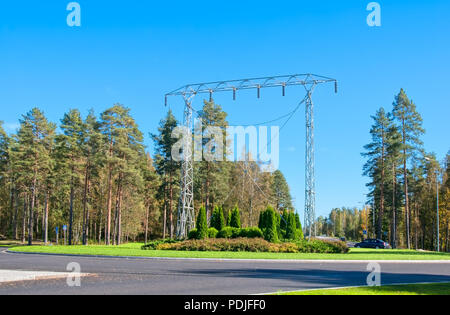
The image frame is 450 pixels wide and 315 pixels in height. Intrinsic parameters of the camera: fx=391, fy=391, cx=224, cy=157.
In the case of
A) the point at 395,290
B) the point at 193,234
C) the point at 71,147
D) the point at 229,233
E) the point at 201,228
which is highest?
the point at 71,147

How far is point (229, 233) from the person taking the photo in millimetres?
33812

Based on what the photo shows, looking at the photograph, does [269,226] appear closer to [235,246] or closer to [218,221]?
Answer: [235,246]

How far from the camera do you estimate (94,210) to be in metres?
66.1

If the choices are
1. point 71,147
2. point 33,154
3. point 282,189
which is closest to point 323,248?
point 71,147

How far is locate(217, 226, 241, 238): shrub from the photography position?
33750 millimetres

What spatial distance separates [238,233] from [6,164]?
45740mm

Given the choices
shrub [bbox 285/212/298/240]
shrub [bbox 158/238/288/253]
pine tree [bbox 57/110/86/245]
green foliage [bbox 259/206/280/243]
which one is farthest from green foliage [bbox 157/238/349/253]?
pine tree [bbox 57/110/86/245]

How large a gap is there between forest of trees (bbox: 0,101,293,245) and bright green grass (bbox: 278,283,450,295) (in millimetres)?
36356

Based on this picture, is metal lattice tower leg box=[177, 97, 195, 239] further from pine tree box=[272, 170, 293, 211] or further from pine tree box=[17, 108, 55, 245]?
pine tree box=[272, 170, 293, 211]

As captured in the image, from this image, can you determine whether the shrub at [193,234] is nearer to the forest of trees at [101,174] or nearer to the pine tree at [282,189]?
the forest of trees at [101,174]

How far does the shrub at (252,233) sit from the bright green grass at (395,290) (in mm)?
21968

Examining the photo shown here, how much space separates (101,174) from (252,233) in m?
33.6

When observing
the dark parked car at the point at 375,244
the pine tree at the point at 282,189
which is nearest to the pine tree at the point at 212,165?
the dark parked car at the point at 375,244

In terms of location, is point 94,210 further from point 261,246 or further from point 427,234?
point 427,234
